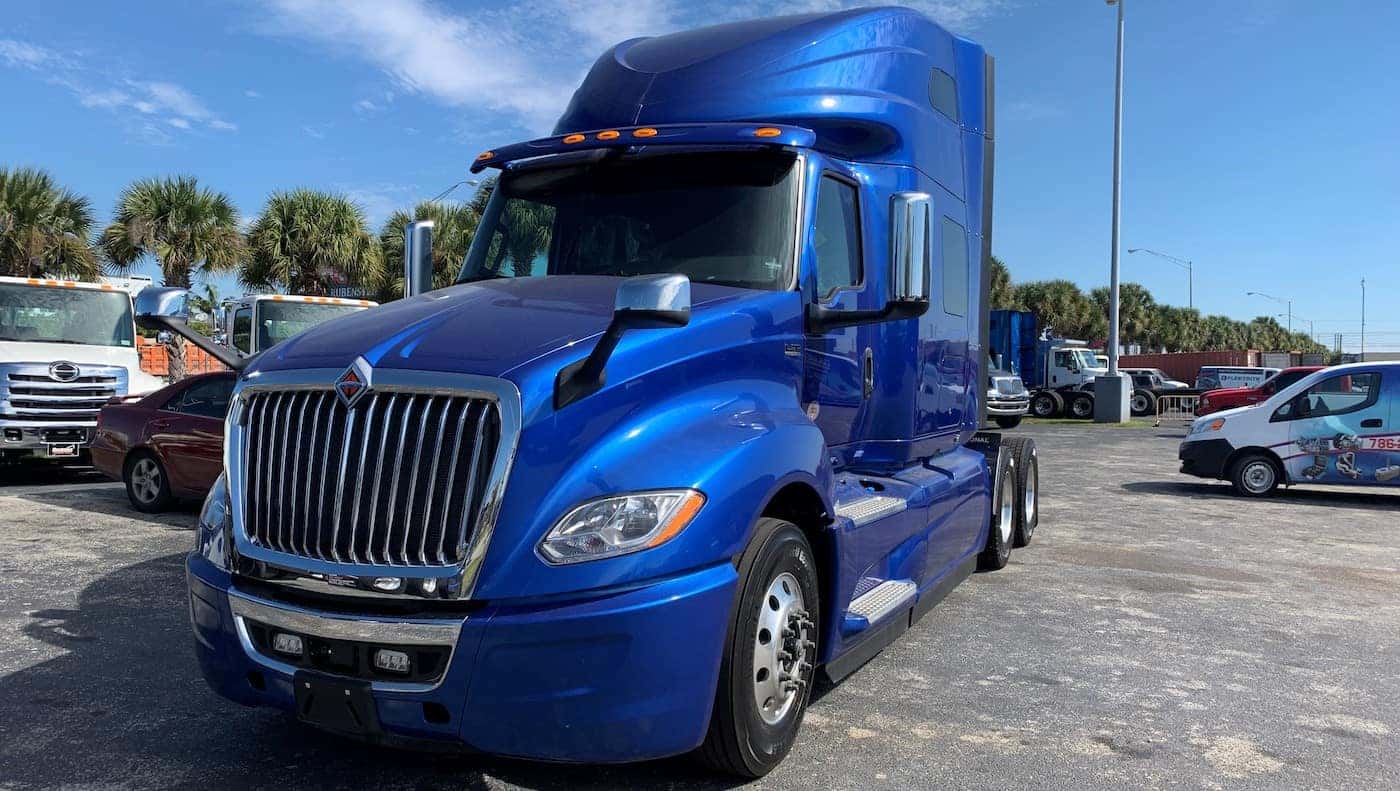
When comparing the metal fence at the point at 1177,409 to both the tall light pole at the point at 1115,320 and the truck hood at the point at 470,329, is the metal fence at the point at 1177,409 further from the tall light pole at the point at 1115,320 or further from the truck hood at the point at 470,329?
the truck hood at the point at 470,329

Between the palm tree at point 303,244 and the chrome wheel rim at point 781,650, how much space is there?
25235 millimetres

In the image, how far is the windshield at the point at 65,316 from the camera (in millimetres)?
13516

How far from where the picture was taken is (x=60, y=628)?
5.86m

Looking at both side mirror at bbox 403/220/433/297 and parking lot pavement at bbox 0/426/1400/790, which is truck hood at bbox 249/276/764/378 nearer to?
side mirror at bbox 403/220/433/297

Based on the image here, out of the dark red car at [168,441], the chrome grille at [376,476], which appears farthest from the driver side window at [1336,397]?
the chrome grille at [376,476]

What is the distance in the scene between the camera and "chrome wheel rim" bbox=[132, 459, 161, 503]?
1062 cm

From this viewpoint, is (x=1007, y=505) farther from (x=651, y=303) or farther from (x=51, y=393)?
(x=51, y=393)

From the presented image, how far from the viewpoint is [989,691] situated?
5.01 metres

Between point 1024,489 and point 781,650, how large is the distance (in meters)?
5.58

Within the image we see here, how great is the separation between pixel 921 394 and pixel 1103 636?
179cm

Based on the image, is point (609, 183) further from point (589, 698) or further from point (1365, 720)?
point (1365, 720)

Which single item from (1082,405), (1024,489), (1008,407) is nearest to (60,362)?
(1024,489)

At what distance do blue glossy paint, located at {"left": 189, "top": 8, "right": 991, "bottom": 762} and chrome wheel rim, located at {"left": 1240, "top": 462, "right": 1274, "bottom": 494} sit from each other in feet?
30.0

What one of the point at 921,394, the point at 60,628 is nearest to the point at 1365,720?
the point at 921,394
